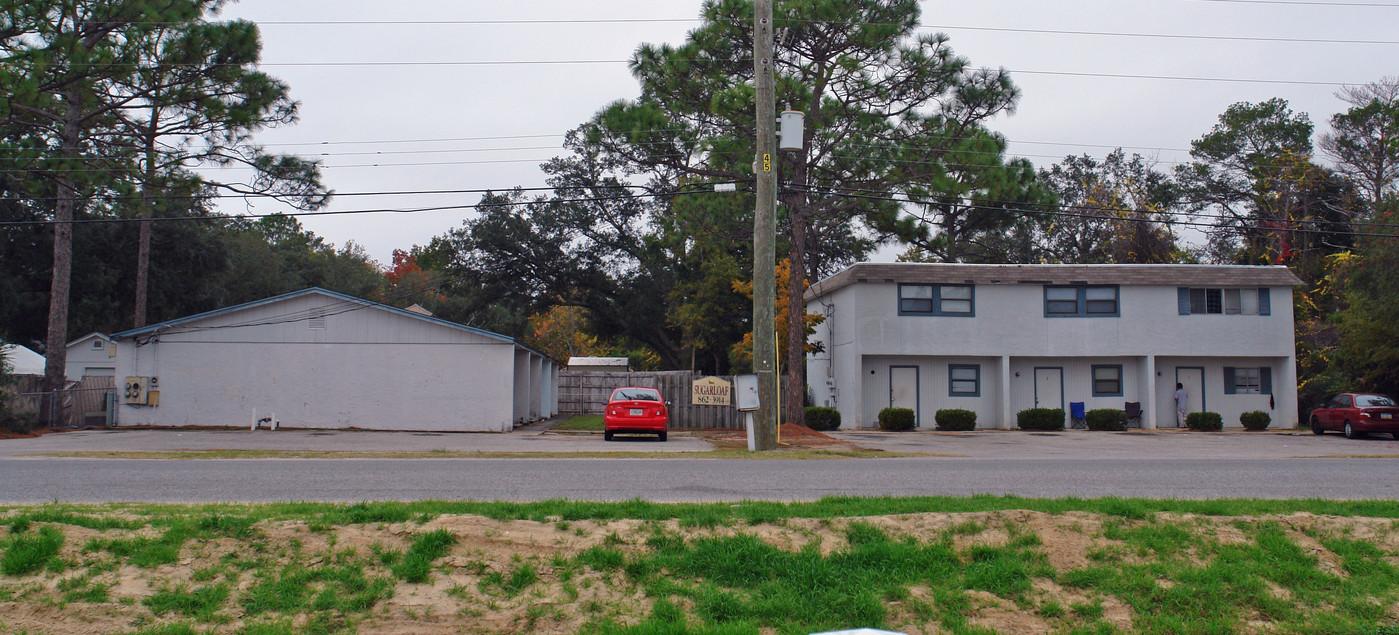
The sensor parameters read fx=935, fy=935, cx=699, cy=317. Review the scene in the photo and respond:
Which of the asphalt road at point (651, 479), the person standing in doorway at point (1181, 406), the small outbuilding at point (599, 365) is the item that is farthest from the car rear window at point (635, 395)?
the small outbuilding at point (599, 365)

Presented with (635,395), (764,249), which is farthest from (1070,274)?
(764,249)

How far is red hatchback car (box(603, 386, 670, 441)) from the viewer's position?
23.5 metres

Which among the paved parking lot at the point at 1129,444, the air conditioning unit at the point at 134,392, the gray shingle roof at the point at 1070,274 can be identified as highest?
the gray shingle roof at the point at 1070,274

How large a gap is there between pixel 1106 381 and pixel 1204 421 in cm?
324

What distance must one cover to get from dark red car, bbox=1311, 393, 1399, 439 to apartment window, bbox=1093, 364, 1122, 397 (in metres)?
5.95

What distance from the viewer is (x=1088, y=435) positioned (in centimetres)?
2794

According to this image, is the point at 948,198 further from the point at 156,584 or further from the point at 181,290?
the point at 181,290

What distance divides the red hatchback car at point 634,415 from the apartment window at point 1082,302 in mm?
15264

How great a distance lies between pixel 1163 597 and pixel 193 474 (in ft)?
37.2

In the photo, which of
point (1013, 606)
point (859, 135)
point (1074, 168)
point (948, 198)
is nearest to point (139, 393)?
point (859, 135)

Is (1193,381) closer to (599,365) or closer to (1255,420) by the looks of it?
(1255,420)

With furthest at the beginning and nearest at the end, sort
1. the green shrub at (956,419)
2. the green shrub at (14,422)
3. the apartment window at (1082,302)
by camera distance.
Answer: the apartment window at (1082,302) → the green shrub at (956,419) → the green shrub at (14,422)

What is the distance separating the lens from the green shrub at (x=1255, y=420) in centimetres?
3116

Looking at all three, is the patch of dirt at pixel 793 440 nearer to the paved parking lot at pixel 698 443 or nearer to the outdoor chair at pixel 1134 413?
the paved parking lot at pixel 698 443
